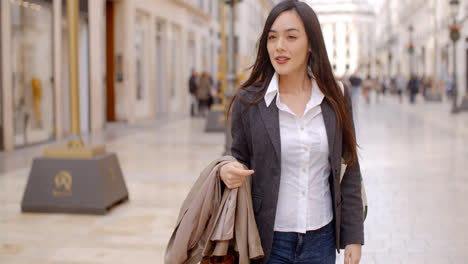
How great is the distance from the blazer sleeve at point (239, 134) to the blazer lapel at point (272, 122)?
0.29 feet

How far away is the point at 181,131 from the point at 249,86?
49.3 ft

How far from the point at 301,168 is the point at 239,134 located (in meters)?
0.29

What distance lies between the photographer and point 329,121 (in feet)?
7.99

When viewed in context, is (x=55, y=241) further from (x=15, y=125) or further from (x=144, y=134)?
(x=144, y=134)

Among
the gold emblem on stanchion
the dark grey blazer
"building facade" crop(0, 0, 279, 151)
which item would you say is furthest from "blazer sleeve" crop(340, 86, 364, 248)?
the gold emblem on stanchion

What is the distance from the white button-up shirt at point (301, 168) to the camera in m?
2.36

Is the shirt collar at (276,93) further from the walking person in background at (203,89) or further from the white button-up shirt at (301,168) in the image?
the walking person in background at (203,89)

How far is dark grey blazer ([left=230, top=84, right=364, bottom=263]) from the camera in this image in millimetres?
2326

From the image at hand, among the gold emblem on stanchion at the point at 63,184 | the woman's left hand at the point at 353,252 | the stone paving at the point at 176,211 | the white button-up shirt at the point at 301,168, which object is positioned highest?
the white button-up shirt at the point at 301,168

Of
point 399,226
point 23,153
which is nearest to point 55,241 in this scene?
point 399,226

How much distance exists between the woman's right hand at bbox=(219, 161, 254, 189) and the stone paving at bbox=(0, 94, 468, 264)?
2978 mm

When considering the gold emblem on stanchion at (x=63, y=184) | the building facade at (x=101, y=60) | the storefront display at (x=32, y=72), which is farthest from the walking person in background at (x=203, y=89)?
the gold emblem on stanchion at (x=63, y=184)

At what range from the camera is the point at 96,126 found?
1795cm

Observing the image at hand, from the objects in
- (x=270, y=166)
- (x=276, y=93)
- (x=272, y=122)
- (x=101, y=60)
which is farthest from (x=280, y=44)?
(x=101, y=60)
